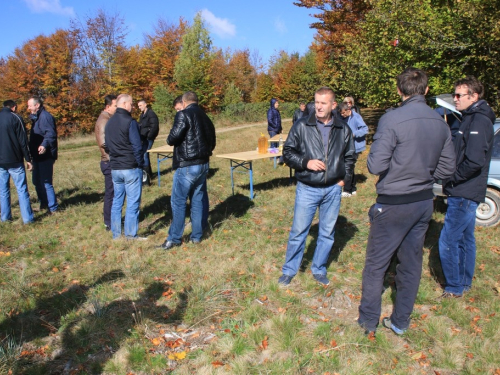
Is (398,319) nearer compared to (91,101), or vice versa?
(398,319)

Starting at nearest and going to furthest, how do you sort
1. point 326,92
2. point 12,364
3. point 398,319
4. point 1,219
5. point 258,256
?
point 12,364
point 398,319
point 326,92
point 258,256
point 1,219

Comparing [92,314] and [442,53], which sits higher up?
[442,53]

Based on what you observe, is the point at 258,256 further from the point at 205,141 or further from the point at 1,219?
the point at 1,219

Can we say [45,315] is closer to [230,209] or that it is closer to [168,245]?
[168,245]

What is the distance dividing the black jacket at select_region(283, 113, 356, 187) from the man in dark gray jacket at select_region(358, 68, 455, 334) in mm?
803

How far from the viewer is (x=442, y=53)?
37.3ft

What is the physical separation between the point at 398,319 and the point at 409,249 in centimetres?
65

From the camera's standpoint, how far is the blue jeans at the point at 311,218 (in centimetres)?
402

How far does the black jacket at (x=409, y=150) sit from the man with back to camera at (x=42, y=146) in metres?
6.11

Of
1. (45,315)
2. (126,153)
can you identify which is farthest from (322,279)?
(126,153)

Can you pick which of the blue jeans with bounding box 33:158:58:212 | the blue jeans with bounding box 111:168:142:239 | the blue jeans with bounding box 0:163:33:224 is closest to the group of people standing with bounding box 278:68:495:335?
the blue jeans with bounding box 111:168:142:239

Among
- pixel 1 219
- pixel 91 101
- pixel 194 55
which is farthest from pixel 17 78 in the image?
pixel 1 219

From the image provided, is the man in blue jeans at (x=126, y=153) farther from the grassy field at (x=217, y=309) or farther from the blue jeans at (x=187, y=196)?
the grassy field at (x=217, y=309)

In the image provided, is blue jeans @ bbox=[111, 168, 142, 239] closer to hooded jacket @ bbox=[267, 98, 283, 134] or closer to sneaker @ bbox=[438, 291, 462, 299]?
sneaker @ bbox=[438, 291, 462, 299]
